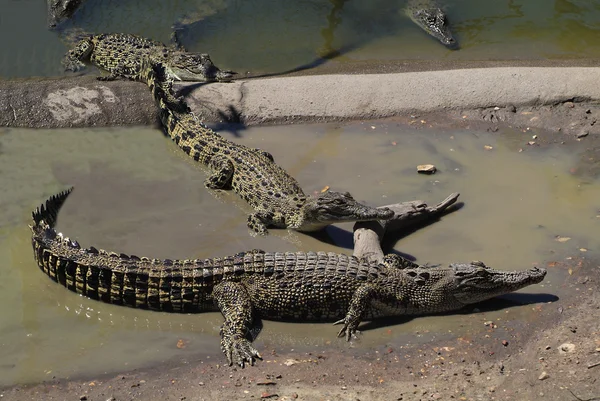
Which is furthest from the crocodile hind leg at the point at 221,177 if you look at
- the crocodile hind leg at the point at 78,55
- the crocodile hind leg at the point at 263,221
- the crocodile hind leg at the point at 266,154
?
the crocodile hind leg at the point at 78,55

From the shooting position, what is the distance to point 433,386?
543cm

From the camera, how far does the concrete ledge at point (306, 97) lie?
921 cm

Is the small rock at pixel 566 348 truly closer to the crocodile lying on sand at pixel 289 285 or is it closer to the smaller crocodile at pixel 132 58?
the crocodile lying on sand at pixel 289 285

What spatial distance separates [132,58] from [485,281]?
246 inches

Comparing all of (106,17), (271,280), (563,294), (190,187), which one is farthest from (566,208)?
(106,17)

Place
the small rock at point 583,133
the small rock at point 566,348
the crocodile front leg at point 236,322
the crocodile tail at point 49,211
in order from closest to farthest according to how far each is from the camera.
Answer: the small rock at point 566,348, the crocodile front leg at point 236,322, the crocodile tail at point 49,211, the small rock at point 583,133

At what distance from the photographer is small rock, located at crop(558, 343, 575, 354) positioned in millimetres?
5664

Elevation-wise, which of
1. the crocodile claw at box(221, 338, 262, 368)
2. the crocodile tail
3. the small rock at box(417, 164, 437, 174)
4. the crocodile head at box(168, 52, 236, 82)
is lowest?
the crocodile claw at box(221, 338, 262, 368)

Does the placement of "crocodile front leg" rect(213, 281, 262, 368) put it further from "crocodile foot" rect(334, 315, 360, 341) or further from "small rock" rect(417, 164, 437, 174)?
"small rock" rect(417, 164, 437, 174)

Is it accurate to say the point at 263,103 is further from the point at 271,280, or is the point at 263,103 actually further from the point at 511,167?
the point at 271,280

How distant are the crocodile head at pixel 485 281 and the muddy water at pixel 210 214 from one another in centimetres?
16

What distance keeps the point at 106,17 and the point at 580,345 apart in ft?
30.9

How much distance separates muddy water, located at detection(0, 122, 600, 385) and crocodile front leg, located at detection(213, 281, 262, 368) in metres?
0.13

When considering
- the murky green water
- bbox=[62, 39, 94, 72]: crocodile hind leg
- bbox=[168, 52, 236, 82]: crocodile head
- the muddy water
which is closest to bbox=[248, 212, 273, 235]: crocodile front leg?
the muddy water
